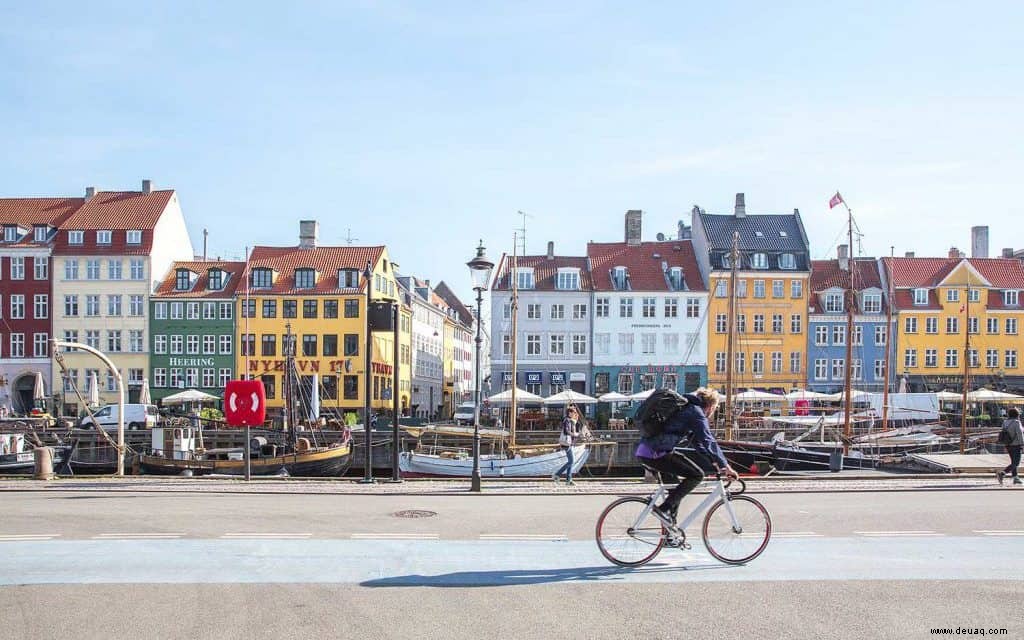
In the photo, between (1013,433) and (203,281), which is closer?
(1013,433)

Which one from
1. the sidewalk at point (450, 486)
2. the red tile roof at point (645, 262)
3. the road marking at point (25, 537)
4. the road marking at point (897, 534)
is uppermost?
the red tile roof at point (645, 262)

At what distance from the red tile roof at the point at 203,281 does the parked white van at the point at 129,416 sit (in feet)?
44.4

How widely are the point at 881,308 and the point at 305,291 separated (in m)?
40.1

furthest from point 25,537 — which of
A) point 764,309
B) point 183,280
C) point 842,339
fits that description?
point 842,339

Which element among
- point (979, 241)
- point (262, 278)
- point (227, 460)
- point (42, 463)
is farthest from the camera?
point (979, 241)

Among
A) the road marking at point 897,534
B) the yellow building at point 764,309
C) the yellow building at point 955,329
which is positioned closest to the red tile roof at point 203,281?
the yellow building at point 764,309

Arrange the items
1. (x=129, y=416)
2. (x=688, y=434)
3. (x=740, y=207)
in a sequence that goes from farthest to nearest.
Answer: (x=740, y=207), (x=129, y=416), (x=688, y=434)

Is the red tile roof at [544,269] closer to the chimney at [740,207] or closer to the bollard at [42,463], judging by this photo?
the chimney at [740,207]

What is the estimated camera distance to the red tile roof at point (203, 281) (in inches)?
2596

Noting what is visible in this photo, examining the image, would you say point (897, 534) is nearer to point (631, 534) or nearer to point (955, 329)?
point (631, 534)

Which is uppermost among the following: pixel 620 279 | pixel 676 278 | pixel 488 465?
pixel 676 278

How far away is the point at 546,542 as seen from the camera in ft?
39.0

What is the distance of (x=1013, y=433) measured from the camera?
19.3 metres

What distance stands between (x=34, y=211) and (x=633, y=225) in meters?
42.9
